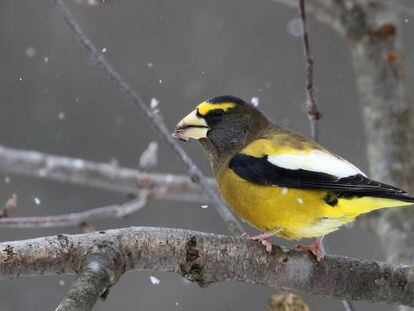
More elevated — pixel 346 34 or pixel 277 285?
pixel 346 34

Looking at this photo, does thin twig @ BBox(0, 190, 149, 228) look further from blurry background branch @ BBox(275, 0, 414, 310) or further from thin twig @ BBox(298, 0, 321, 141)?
blurry background branch @ BBox(275, 0, 414, 310)

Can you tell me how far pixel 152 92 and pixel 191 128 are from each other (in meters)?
5.59

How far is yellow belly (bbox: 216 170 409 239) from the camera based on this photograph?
142 inches

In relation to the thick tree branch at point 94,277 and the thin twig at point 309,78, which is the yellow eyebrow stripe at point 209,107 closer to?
the thin twig at point 309,78

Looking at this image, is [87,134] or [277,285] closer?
[277,285]

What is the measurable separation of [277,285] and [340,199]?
2.03ft

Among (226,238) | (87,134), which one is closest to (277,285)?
(226,238)

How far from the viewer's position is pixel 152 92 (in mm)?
9531

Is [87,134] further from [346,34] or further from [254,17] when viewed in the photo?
[346,34]

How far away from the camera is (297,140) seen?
3.91 m

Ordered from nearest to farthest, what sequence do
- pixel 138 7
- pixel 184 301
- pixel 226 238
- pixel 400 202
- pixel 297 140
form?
pixel 226 238, pixel 400 202, pixel 297 140, pixel 184 301, pixel 138 7

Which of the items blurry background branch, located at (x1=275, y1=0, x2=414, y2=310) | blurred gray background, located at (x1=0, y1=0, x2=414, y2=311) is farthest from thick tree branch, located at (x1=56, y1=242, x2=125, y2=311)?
blurred gray background, located at (x1=0, y1=0, x2=414, y2=311)

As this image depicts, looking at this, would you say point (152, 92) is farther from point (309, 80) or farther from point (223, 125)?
point (309, 80)

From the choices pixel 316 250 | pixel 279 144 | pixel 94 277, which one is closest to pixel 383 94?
pixel 279 144
